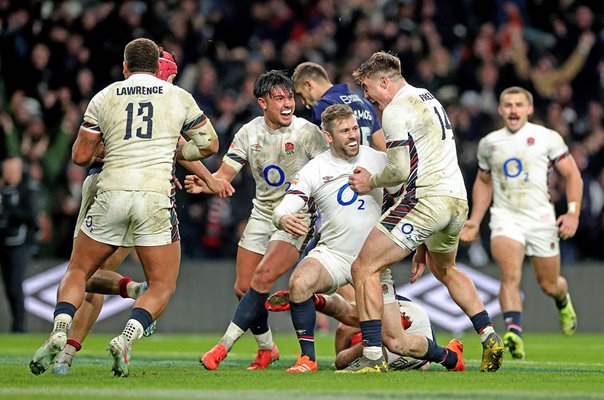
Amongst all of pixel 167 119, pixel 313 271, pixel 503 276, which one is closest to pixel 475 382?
pixel 313 271

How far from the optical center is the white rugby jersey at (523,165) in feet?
43.1

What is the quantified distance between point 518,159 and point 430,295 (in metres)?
4.36

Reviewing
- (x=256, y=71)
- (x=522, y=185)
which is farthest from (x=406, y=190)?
(x=256, y=71)

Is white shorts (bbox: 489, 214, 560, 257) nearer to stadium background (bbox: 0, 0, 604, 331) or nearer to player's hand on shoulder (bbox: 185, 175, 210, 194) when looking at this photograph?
player's hand on shoulder (bbox: 185, 175, 210, 194)

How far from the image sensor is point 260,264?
406 inches

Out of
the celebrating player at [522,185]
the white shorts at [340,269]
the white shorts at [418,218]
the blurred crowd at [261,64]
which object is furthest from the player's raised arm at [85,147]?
the blurred crowd at [261,64]

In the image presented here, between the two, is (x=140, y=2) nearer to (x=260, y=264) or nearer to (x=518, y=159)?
(x=518, y=159)

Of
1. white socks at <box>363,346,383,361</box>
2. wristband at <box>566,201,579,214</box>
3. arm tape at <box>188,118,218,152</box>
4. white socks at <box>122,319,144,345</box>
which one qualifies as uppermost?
arm tape at <box>188,118,218,152</box>

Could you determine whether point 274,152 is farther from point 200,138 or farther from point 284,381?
point 284,381

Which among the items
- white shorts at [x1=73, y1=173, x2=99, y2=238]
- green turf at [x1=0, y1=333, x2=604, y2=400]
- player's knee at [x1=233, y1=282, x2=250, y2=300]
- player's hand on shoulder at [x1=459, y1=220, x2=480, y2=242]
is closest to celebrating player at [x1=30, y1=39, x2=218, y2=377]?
white shorts at [x1=73, y1=173, x2=99, y2=238]

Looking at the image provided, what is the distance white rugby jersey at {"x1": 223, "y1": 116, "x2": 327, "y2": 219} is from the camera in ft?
35.0

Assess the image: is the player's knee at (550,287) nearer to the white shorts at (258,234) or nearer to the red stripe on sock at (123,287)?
the white shorts at (258,234)

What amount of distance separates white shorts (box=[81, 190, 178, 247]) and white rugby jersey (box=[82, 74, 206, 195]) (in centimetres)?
8

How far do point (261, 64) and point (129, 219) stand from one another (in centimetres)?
1007
